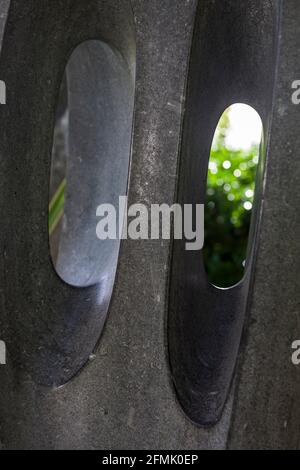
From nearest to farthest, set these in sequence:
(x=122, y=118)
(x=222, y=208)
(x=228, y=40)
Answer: (x=228, y=40)
(x=122, y=118)
(x=222, y=208)

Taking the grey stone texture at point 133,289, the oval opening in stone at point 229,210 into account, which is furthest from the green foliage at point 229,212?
the grey stone texture at point 133,289

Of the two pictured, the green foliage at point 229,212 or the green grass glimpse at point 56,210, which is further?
the green foliage at point 229,212

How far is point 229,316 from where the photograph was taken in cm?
311

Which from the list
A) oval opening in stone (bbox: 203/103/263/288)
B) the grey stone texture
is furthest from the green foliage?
the grey stone texture

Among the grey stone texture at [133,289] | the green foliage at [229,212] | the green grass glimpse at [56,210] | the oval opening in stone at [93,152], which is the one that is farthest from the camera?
the green foliage at [229,212]

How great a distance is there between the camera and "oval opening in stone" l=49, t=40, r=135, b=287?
144 inches

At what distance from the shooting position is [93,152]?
404 centimetres

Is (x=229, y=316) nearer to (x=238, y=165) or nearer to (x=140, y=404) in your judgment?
(x=140, y=404)

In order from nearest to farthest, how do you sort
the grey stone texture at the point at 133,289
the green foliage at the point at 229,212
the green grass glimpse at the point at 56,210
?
the grey stone texture at the point at 133,289
the green grass glimpse at the point at 56,210
the green foliage at the point at 229,212

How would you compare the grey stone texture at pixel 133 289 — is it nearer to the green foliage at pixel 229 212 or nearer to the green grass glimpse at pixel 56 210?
the green grass glimpse at pixel 56 210

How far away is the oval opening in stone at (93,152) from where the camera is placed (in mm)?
3656

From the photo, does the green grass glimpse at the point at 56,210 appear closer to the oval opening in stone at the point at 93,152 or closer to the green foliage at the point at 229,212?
the oval opening in stone at the point at 93,152
